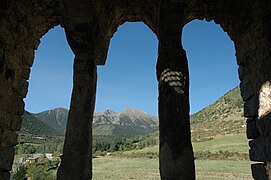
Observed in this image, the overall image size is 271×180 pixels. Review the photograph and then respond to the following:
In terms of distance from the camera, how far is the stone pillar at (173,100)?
2.60 meters

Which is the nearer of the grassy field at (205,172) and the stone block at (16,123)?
the stone block at (16,123)

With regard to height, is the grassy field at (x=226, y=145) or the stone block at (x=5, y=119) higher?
the grassy field at (x=226, y=145)

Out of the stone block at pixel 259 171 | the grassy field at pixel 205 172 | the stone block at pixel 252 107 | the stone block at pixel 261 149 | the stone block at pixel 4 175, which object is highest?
the stone block at pixel 252 107

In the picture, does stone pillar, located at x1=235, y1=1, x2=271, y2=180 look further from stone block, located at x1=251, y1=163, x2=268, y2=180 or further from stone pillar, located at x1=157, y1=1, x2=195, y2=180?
stone pillar, located at x1=157, y1=1, x2=195, y2=180

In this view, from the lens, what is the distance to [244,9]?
389 centimetres

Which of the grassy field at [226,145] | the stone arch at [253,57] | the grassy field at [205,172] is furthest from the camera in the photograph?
the grassy field at [226,145]

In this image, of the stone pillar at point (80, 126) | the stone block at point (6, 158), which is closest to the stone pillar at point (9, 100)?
the stone block at point (6, 158)

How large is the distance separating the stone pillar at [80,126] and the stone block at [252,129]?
2404 millimetres

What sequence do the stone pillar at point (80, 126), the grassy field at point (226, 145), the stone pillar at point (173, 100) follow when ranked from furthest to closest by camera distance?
the grassy field at point (226, 145), the stone pillar at point (80, 126), the stone pillar at point (173, 100)

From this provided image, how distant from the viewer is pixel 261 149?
3346 mm

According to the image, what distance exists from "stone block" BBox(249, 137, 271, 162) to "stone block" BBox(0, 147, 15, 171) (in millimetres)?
3598

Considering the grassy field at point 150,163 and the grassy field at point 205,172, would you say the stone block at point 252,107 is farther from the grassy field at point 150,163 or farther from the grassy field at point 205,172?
the grassy field at point 150,163

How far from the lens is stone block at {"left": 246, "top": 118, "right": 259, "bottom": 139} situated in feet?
11.9

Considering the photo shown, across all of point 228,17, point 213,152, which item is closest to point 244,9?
point 228,17
